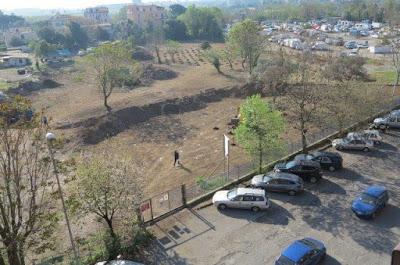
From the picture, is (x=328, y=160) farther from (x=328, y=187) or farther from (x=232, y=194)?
(x=232, y=194)

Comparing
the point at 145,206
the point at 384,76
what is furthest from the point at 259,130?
the point at 384,76

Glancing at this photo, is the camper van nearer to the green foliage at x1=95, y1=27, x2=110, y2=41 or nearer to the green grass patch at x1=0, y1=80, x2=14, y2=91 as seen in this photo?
the green grass patch at x1=0, y1=80, x2=14, y2=91

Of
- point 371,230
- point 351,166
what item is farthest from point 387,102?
point 371,230

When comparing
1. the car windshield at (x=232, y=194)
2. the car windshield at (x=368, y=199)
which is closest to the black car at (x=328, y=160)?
the car windshield at (x=368, y=199)

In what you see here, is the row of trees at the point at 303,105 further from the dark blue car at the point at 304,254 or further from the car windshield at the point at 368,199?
the dark blue car at the point at 304,254

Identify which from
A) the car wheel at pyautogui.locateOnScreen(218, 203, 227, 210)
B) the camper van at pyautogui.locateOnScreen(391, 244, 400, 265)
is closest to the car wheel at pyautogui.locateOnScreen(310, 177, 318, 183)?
the car wheel at pyautogui.locateOnScreen(218, 203, 227, 210)
